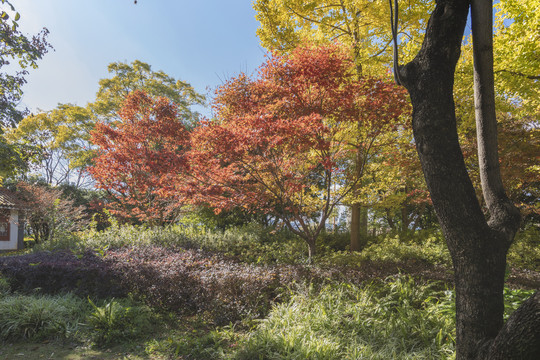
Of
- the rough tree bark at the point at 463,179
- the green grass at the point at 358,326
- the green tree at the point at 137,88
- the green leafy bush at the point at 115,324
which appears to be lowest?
the green leafy bush at the point at 115,324

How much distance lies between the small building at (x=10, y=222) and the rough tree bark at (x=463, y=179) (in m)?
17.5

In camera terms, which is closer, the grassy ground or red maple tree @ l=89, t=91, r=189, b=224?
the grassy ground

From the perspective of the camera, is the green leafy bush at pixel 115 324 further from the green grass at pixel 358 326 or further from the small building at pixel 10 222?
the small building at pixel 10 222

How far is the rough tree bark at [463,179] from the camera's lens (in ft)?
6.19

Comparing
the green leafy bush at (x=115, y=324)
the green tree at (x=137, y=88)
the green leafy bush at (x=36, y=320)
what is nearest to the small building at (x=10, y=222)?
the green tree at (x=137, y=88)

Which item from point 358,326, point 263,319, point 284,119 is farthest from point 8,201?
point 358,326

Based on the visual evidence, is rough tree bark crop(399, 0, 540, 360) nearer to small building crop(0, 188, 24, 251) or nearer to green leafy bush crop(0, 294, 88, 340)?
green leafy bush crop(0, 294, 88, 340)

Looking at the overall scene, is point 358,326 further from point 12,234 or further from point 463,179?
point 12,234

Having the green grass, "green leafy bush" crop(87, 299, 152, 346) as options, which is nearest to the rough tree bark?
the green grass

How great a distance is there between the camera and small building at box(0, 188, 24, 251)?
14.5m

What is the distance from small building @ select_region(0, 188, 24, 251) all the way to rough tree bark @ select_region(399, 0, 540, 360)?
17.5m

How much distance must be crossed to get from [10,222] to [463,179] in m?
19.8

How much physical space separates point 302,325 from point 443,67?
313 cm

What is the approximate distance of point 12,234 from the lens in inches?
615
